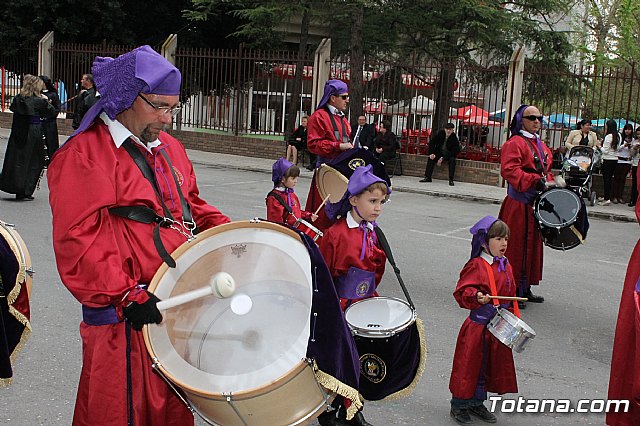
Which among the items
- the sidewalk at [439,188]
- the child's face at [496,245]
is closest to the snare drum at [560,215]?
the child's face at [496,245]

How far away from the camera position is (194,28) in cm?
2772

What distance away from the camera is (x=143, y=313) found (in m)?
2.89

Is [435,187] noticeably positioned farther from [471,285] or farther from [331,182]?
[471,285]

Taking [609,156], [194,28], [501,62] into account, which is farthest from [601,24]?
[609,156]

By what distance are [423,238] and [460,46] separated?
13386 millimetres

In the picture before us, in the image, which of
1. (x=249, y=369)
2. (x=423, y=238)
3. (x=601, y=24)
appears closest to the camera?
(x=249, y=369)

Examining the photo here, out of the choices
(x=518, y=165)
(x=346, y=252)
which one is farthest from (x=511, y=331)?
(x=518, y=165)

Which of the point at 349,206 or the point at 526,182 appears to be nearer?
the point at 349,206

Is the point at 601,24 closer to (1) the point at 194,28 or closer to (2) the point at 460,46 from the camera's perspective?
(2) the point at 460,46

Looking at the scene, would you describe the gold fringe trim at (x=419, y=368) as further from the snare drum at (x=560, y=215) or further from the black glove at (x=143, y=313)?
the snare drum at (x=560, y=215)

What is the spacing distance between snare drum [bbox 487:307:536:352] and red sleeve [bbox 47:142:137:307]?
243cm

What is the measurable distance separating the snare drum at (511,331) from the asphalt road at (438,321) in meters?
0.69

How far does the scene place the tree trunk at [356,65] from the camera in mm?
20781

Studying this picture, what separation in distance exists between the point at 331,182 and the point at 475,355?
3.42 meters
